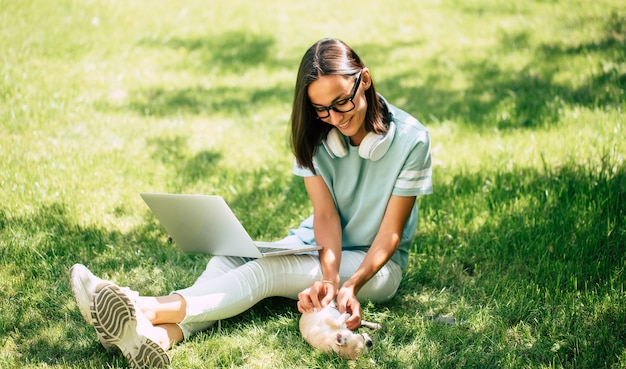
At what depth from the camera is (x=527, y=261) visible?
3.44 m

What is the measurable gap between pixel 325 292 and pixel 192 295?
0.54 metres

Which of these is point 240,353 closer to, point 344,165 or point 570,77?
point 344,165

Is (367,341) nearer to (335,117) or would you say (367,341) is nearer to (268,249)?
(268,249)

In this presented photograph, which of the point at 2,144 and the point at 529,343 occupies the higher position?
the point at 2,144

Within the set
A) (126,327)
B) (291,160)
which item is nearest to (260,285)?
(126,327)

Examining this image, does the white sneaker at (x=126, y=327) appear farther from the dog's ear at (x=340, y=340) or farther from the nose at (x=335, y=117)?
the nose at (x=335, y=117)

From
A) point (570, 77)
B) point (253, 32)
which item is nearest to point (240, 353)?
point (570, 77)

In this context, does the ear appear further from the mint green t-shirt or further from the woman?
the mint green t-shirt

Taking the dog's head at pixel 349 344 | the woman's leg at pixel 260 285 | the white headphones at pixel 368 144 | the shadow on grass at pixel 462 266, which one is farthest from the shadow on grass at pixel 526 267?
the white headphones at pixel 368 144

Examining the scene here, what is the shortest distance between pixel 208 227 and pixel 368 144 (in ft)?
2.58

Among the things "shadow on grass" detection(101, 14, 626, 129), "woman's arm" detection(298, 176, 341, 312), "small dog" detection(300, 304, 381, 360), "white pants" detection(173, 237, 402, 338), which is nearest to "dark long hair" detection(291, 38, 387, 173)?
"woman's arm" detection(298, 176, 341, 312)

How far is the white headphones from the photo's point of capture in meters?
2.89

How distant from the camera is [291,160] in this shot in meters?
4.85

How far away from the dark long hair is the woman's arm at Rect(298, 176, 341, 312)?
0.12m
